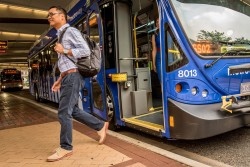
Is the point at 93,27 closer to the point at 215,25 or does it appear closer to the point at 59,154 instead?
the point at 215,25

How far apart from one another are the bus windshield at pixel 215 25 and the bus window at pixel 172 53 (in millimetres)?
203

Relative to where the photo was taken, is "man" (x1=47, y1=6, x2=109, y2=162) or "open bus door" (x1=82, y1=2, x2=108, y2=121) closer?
"man" (x1=47, y1=6, x2=109, y2=162)

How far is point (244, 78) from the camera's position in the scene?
412cm

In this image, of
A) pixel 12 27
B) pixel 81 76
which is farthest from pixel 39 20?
pixel 81 76

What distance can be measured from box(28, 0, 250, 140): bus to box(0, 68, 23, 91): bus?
29.6 m

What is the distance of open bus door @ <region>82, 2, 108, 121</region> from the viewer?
5258 millimetres

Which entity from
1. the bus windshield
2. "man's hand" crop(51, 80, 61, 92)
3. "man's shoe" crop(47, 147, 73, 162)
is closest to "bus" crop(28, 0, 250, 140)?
the bus windshield

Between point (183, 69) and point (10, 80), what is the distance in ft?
105

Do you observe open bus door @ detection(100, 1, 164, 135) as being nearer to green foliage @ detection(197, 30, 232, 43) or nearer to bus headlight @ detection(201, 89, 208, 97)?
bus headlight @ detection(201, 89, 208, 97)

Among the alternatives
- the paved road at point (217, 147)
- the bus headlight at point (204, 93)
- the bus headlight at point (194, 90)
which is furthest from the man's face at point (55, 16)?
the paved road at point (217, 147)

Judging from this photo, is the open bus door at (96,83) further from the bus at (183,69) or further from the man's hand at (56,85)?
the man's hand at (56,85)

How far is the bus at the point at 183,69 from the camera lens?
3689 millimetres

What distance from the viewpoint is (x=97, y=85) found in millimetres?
5539

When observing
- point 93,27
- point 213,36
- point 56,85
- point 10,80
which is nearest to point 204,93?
point 213,36
